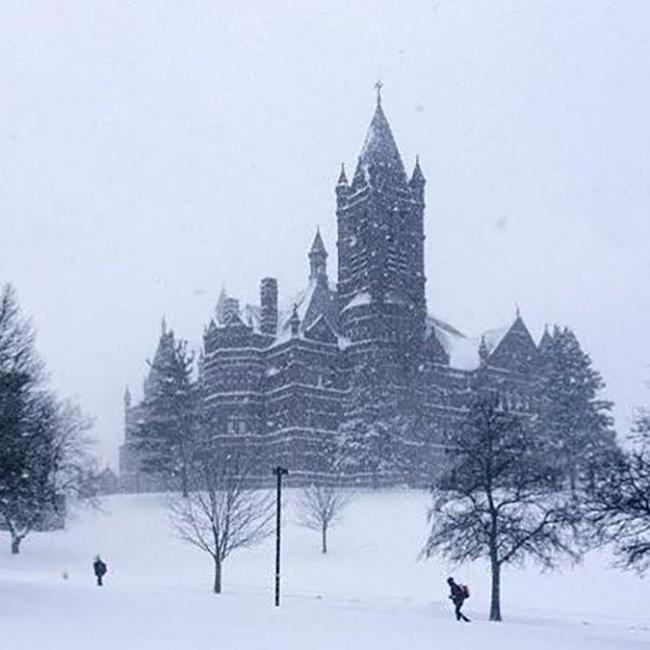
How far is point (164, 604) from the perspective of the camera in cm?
2750

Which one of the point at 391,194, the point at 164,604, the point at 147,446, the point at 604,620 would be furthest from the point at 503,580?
the point at 391,194

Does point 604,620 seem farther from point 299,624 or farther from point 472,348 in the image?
point 472,348

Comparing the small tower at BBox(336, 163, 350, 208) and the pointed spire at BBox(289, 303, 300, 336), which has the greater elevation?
the small tower at BBox(336, 163, 350, 208)

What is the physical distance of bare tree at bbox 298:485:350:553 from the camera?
5300cm

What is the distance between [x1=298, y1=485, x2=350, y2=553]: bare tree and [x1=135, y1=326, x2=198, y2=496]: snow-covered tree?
12.8 m

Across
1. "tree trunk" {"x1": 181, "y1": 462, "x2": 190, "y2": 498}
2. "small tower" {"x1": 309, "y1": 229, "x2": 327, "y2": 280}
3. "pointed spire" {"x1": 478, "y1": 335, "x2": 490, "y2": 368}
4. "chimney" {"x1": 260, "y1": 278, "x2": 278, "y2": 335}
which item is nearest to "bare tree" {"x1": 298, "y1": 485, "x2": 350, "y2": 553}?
"tree trunk" {"x1": 181, "y1": 462, "x2": 190, "y2": 498}

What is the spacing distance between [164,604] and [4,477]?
587 cm

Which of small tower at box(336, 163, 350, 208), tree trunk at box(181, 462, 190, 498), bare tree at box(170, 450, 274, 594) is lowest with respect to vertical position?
bare tree at box(170, 450, 274, 594)

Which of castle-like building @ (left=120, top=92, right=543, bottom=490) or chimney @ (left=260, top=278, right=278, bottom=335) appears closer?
castle-like building @ (left=120, top=92, right=543, bottom=490)

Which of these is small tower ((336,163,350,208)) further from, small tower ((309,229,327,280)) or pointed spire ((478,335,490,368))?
pointed spire ((478,335,490,368))

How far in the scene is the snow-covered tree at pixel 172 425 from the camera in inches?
2719

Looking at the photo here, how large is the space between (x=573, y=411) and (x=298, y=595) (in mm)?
36889

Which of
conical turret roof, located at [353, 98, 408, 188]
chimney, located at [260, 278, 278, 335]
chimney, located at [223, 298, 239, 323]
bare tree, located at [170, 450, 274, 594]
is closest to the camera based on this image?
bare tree, located at [170, 450, 274, 594]

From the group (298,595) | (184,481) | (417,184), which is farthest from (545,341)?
(298,595)
